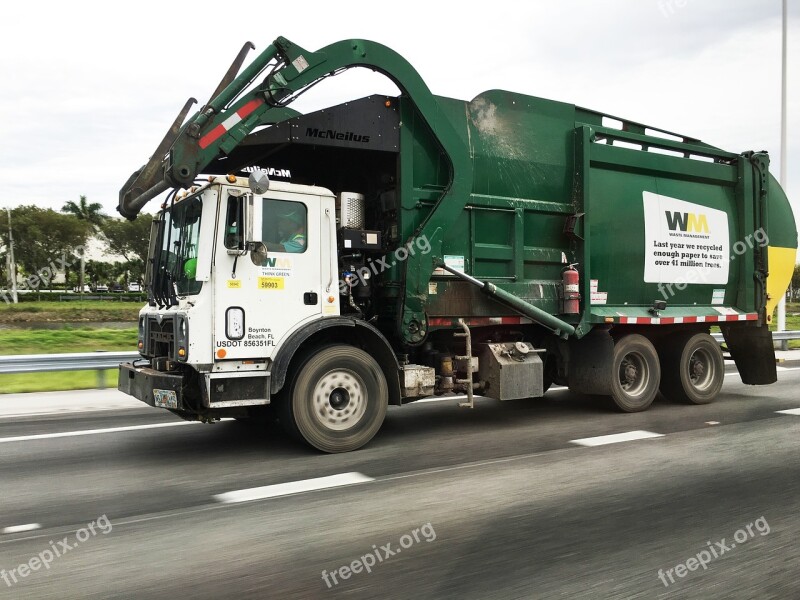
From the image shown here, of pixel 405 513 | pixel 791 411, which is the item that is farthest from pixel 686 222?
pixel 405 513

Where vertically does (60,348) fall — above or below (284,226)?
below

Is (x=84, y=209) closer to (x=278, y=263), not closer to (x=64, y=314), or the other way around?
(x=64, y=314)

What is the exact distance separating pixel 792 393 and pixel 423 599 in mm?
9200

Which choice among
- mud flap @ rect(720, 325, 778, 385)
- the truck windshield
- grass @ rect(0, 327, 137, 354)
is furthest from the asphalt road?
grass @ rect(0, 327, 137, 354)

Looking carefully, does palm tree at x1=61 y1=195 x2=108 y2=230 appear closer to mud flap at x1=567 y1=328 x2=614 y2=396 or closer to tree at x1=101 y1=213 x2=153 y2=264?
tree at x1=101 y1=213 x2=153 y2=264

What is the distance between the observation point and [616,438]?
23.3ft

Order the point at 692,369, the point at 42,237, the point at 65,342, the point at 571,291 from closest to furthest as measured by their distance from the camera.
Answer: the point at 571,291 → the point at 692,369 → the point at 65,342 → the point at 42,237

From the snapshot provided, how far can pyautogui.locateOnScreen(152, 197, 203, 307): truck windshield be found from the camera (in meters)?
6.04

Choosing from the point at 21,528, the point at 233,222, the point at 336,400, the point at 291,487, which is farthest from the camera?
the point at 336,400

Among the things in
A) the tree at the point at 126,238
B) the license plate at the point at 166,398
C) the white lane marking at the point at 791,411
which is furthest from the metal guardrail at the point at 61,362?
Answer: the tree at the point at 126,238

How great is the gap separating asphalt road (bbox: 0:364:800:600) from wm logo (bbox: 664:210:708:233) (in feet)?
9.53

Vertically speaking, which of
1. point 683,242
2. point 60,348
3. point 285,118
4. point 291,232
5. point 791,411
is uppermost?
point 285,118

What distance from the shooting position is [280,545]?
13.2ft

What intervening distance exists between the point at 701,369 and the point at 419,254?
5.12m
